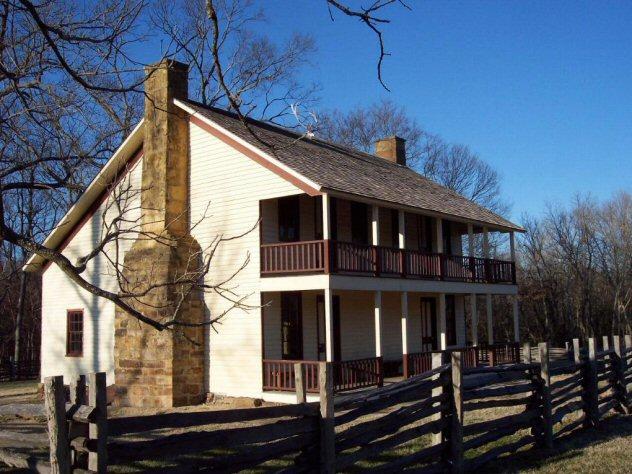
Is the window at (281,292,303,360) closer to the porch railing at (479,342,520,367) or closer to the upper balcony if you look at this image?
the upper balcony

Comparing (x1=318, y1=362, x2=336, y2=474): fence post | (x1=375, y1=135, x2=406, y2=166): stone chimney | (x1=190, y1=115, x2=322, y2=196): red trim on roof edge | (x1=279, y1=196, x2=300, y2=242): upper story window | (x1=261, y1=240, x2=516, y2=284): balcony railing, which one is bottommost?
(x1=318, y1=362, x2=336, y2=474): fence post

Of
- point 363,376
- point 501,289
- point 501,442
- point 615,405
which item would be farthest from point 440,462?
point 501,289

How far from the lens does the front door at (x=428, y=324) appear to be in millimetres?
24538

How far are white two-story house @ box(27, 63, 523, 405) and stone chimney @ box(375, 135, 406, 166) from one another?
6172mm

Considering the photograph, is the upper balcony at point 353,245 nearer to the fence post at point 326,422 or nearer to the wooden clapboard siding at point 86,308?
the wooden clapboard siding at point 86,308

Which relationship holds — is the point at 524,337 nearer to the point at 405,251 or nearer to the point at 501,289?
the point at 501,289

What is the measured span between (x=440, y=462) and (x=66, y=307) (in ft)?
54.7

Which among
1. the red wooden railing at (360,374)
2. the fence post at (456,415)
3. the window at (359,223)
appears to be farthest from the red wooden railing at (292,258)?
the fence post at (456,415)

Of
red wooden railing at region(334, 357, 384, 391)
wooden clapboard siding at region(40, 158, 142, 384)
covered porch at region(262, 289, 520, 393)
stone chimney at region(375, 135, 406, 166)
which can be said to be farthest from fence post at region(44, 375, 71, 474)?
stone chimney at region(375, 135, 406, 166)

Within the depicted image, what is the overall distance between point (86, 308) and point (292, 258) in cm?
779

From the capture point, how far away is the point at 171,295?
1769cm

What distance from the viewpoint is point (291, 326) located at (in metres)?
19.2

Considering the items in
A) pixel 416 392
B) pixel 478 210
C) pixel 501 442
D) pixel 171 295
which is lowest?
pixel 501 442

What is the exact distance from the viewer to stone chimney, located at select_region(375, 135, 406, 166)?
30.3 meters
